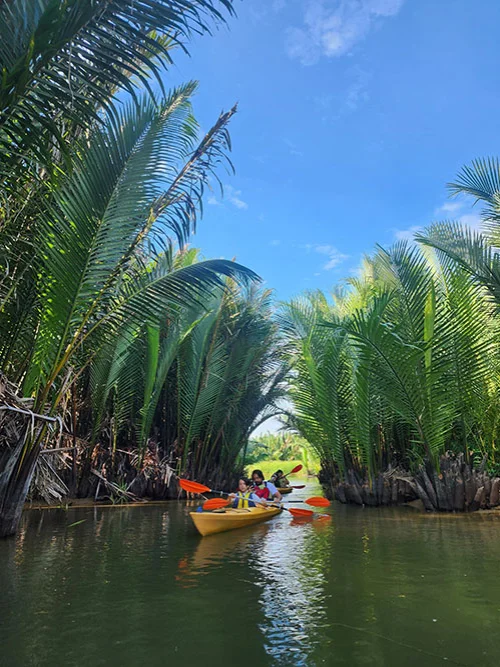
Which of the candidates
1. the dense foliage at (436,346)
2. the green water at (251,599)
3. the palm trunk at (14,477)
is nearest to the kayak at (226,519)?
the green water at (251,599)

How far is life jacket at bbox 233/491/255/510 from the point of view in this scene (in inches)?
346

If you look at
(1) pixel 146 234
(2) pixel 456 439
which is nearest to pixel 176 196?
(1) pixel 146 234

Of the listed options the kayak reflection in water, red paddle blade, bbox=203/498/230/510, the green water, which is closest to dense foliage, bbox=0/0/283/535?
the green water

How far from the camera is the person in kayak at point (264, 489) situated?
1030 centimetres

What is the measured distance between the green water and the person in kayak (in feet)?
11.2

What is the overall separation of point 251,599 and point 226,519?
363 cm

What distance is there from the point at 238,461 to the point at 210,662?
47.7 feet

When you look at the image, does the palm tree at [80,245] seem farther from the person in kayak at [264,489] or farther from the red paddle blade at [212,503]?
the person in kayak at [264,489]

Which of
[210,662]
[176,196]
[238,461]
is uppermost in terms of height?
[176,196]

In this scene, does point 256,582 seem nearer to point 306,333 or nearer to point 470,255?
point 470,255

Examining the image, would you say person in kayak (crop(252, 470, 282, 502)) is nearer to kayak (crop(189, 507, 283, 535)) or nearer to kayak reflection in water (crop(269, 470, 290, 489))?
kayak (crop(189, 507, 283, 535))

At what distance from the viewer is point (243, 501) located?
29.8 feet

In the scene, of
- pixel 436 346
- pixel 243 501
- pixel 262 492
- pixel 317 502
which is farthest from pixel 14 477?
pixel 436 346

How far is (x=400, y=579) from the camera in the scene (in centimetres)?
423
